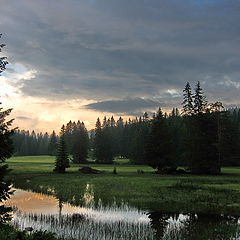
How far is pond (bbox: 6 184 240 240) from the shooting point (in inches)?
712

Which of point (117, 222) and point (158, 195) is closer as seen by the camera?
point (117, 222)

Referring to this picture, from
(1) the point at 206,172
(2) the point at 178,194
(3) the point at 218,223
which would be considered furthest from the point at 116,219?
(1) the point at 206,172

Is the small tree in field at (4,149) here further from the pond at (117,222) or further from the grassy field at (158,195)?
the grassy field at (158,195)

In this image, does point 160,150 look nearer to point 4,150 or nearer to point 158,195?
point 158,195

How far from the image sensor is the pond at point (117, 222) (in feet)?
59.3

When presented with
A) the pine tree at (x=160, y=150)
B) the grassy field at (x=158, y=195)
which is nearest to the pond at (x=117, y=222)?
the grassy field at (x=158, y=195)

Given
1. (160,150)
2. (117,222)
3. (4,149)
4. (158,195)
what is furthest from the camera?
(160,150)

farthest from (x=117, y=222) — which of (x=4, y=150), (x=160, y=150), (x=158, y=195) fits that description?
(x=160, y=150)

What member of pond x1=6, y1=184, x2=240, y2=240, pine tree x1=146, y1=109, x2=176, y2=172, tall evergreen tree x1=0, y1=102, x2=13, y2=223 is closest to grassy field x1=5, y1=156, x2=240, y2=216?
pond x1=6, y1=184, x2=240, y2=240

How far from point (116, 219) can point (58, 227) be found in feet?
14.0

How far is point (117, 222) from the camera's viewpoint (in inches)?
838

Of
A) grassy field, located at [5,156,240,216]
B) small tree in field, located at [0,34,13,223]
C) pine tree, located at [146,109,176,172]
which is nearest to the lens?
small tree in field, located at [0,34,13,223]

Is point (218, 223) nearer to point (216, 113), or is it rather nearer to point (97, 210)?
point (97, 210)

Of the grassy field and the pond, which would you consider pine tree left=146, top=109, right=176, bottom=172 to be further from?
the pond
